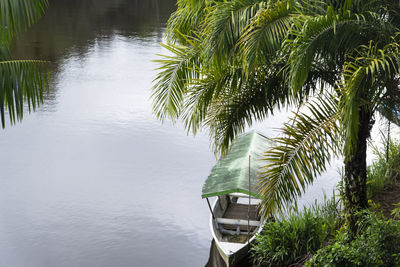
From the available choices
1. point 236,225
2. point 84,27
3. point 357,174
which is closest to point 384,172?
point 236,225

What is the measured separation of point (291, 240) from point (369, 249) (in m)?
2.39

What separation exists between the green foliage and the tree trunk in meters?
3.94

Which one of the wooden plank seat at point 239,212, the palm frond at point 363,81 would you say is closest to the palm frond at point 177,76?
the palm frond at point 363,81

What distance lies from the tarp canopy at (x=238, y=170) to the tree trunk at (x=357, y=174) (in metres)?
2.88

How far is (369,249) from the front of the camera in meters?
10.2

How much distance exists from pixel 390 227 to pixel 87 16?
1684 inches

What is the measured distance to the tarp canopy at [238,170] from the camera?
14.1m

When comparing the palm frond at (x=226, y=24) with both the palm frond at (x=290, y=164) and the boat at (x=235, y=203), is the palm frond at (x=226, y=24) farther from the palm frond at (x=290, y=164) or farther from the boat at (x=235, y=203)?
the boat at (x=235, y=203)

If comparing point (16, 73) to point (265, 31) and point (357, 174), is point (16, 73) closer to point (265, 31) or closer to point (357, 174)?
point (265, 31)

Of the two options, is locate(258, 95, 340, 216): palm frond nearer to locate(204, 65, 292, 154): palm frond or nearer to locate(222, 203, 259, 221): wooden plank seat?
Answer: locate(204, 65, 292, 154): palm frond

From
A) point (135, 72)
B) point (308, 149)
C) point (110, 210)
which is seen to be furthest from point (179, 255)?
point (135, 72)

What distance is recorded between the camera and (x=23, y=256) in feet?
51.0

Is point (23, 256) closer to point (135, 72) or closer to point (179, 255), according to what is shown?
point (179, 255)

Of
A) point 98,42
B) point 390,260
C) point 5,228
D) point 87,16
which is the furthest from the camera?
point 87,16
